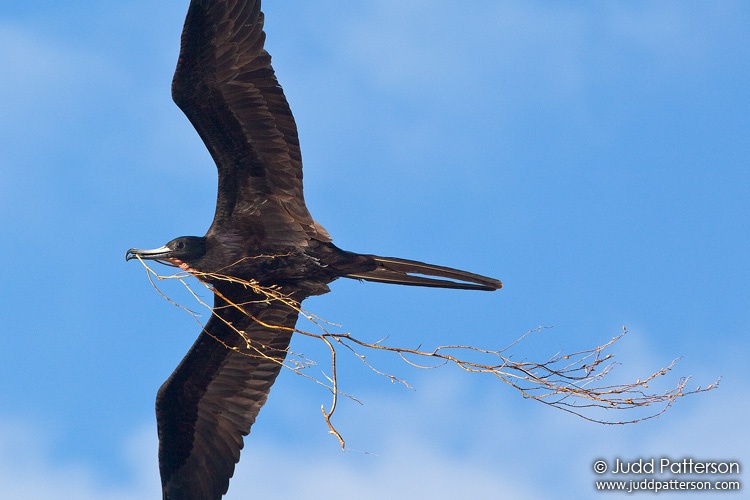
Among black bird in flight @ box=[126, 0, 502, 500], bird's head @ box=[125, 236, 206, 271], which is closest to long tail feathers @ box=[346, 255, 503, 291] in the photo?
black bird in flight @ box=[126, 0, 502, 500]

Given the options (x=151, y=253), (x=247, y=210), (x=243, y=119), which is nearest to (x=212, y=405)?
(x=151, y=253)

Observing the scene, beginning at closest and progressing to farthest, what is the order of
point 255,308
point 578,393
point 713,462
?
point 578,393 → point 713,462 → point 255,308

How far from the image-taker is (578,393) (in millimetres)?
5121

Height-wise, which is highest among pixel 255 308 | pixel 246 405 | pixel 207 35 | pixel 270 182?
pixel 207 35

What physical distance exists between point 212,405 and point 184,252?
1393mm

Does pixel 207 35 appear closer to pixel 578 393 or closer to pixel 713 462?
pixel 578 393

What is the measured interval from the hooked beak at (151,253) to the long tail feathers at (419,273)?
1.29 m

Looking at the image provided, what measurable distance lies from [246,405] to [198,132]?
2.19m

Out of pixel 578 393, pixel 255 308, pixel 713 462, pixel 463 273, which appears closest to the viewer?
pixel 578 393

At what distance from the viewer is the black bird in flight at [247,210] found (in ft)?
21.7

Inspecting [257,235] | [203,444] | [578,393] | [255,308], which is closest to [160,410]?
[203,444]

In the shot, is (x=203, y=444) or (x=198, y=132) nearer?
(x=198, y=132)

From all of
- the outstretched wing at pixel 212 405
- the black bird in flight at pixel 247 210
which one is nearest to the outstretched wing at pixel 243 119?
the black bird in flight at pixel 247 210

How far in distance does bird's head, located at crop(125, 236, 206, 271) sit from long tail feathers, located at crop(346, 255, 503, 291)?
105cm
